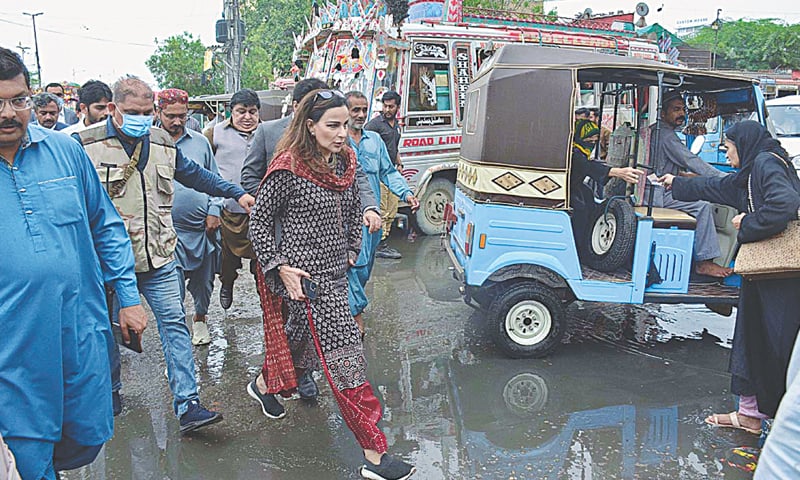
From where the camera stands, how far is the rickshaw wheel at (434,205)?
939 cm

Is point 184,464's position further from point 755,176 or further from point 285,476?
point 755,176

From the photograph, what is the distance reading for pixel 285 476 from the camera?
348 cm

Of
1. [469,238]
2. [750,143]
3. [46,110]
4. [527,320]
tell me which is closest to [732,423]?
[527,320]

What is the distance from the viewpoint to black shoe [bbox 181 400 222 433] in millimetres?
3816

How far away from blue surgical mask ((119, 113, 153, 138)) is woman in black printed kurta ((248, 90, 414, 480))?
72cm

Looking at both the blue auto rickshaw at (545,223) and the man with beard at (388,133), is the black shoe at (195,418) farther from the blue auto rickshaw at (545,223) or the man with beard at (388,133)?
the man with beard at (388,133)

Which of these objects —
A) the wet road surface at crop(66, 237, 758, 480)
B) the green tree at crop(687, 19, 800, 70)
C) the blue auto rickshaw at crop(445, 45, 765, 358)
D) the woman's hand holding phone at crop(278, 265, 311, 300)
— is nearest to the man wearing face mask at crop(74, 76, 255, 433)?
the wet road surface at crop(66, 237, 758, 480)

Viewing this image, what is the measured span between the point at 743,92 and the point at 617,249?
1.76 metres

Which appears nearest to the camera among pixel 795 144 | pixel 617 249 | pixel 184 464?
pixel 184 464

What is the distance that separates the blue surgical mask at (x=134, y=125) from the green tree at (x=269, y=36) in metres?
23.7

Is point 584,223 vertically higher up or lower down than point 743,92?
lower down

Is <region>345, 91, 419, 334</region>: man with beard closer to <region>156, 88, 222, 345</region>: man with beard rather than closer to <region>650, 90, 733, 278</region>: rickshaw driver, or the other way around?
<region>156, 88, 222, 345</region>: man with beard

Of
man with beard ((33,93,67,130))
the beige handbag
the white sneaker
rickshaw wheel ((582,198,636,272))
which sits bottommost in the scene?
the white sneaker

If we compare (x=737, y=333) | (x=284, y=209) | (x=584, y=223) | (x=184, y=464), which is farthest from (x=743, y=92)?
(x=184, y=464)
